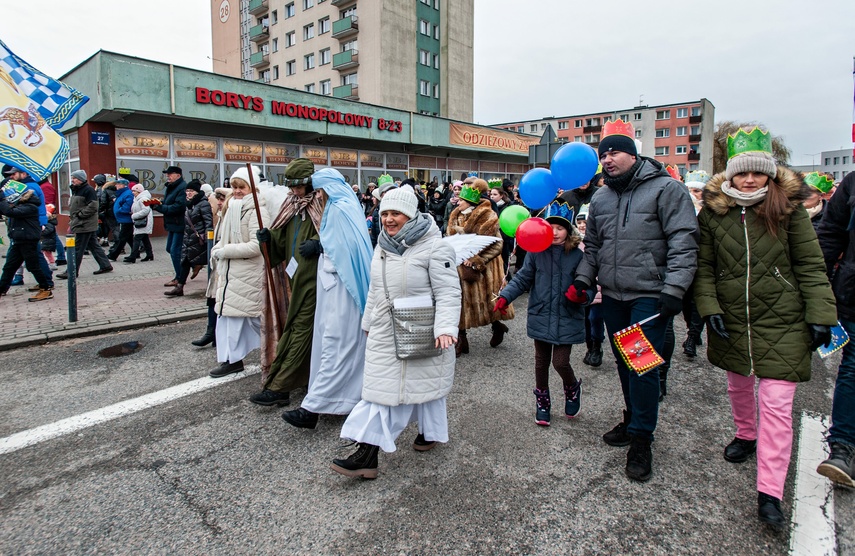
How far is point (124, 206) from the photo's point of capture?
11.7 meters

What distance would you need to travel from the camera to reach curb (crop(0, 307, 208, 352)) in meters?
5.86

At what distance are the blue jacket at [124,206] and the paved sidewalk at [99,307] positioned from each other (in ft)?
5.41

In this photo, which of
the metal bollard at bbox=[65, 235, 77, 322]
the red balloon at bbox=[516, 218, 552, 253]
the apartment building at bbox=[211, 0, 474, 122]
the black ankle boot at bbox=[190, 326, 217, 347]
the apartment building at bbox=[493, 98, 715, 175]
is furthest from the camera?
the apartment building at bbox=[493, 98, 715, 175]

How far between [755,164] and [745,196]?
0.19 metres

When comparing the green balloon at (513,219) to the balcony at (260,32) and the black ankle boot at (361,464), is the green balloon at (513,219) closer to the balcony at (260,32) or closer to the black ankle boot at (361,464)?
the black ankle boot at (361,464)

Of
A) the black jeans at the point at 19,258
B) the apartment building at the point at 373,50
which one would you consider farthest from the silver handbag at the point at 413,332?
the apartment building at the point at 373,50

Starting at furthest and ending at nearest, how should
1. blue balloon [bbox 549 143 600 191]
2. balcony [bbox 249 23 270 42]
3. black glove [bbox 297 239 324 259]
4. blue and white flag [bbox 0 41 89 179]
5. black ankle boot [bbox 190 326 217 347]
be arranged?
balcony [bbox 249 23 270 42], black ankle boot [bbox 190 326 217 347], blue and white flag [bbox 0 41 89 179], blue balloon [bbox 549 143 600 191], black glove [bbox 297 239 324 259]

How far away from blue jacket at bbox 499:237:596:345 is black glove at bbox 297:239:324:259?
143 cm

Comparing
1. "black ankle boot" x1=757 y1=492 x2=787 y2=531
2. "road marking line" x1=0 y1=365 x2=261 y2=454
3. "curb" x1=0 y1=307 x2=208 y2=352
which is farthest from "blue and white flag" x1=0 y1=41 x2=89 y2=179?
"black ankle boot" x1=757 y1=492 x2=787 y2=531

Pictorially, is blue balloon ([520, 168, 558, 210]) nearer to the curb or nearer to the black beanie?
the black beanie

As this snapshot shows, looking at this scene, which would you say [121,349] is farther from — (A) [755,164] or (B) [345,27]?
(B) [345,27]

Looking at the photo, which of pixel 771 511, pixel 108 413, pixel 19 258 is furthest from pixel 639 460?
pixel 19 258

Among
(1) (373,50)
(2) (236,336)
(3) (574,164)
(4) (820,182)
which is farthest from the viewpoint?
(1) (373,50)

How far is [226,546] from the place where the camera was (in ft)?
8.07
